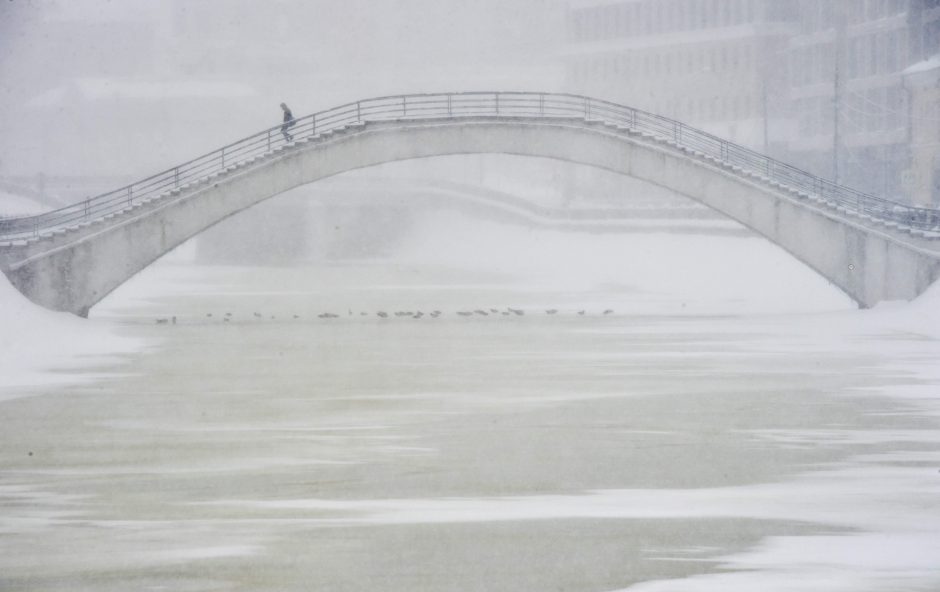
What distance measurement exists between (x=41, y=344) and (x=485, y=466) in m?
24.3

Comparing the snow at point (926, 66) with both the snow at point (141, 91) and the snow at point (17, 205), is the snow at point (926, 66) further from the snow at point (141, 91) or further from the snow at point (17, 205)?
the snow at point (141, 91)

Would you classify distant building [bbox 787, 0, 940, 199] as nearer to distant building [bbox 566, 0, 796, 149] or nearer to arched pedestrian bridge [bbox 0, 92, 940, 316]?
distant building [bbox 566, 0, 796, 149]

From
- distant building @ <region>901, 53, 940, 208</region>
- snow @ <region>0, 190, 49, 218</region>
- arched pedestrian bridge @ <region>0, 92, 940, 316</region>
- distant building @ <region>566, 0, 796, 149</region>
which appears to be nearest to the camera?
arched pedestrian bridge @ <region>0, 92, 940, 316</region>

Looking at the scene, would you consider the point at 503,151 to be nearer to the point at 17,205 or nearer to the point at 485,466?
the point at 485,466

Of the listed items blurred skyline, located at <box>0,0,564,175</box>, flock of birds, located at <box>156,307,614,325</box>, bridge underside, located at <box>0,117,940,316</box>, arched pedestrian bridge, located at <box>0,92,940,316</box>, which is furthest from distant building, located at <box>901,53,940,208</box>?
blurred skyline, located at <box>0,0,564,175</box>

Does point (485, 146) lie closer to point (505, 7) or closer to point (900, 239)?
point (900, 239)

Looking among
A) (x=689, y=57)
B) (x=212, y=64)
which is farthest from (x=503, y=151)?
(x=212, y=64)

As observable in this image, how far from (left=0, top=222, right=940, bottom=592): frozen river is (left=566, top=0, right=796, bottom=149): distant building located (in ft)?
292

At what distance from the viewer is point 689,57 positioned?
488ft

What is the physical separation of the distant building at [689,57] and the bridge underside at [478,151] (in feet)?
213

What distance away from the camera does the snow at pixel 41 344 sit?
40.0 m

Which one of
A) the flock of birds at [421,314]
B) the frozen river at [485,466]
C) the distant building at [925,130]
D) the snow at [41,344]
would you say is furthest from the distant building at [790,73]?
the frozen river at [485,466]

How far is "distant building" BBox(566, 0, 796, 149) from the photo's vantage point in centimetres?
13862

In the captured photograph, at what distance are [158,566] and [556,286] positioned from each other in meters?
68.7
